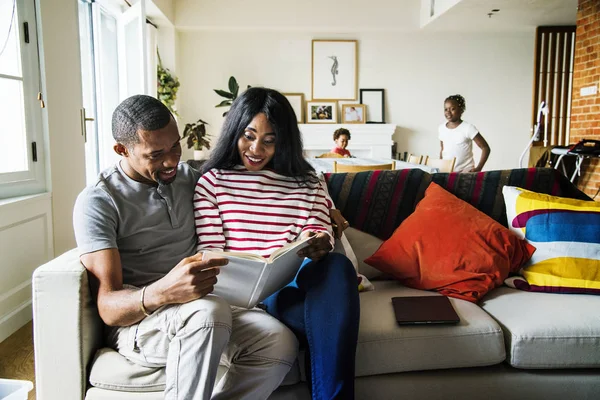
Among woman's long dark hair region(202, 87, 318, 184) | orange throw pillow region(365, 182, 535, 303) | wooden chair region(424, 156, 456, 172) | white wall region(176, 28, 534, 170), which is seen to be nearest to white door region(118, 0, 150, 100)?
white wall region(176, 28, 534, 170)

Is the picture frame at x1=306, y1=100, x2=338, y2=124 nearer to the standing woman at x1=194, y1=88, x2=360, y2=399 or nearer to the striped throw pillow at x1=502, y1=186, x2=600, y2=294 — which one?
the striped throw pillow at x1=502, y1=186, x2=600, y2=294

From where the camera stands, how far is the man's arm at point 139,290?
1191 millimetres

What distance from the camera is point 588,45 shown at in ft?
16.9

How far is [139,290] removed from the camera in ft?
4.10

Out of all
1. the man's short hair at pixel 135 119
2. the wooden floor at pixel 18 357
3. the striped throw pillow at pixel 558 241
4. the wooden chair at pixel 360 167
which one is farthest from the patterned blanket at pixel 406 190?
the wooden floor at pixel 18 357

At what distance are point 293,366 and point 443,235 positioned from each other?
80 centimetres

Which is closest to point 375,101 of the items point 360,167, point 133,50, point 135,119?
point 133,50

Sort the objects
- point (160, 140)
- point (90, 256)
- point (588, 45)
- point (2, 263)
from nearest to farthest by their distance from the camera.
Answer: point (90, 256) < point (160, 140) < point (2, 263) < point (588, 45)

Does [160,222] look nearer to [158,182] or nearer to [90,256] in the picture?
[158,182]

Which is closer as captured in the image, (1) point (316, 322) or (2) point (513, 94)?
(1) point (316, 322)

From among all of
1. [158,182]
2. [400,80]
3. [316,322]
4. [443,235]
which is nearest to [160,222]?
[158,182]

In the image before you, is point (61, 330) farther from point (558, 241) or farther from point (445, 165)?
point (445, 165)

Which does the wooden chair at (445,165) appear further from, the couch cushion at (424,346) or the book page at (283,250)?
the book page at (283,250)

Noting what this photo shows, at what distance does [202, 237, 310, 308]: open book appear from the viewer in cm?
123
